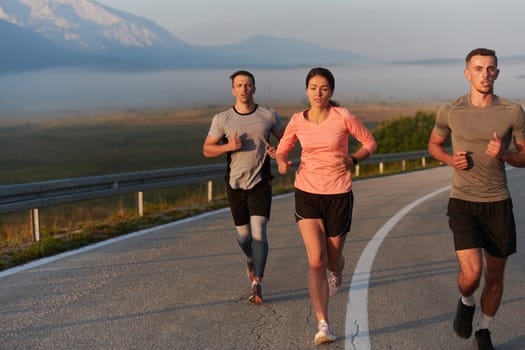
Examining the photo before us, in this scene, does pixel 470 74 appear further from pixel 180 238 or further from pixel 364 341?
pixel 180 238

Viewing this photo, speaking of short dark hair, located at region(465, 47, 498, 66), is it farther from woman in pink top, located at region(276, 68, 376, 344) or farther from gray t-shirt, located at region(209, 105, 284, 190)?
gray t-shirt, located at region(209, 105, 284, 190)

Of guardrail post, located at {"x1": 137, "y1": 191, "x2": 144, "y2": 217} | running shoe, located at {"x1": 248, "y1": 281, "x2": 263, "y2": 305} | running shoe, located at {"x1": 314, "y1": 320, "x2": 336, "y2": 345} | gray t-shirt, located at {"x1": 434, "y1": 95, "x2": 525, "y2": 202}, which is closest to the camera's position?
gray t-shirt, located at {"x1": 434, "y1": 95, "x2": 525, "y2": 202}

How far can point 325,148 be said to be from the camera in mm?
5809

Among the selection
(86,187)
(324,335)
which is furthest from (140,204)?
(324,335)

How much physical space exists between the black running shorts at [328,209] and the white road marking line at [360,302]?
2.52ft

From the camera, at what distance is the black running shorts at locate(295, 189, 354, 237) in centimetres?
585

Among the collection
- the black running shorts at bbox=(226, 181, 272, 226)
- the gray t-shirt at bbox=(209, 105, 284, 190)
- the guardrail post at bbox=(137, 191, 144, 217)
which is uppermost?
the gray t-shirt at bbox=(209, 105, 284, 190)

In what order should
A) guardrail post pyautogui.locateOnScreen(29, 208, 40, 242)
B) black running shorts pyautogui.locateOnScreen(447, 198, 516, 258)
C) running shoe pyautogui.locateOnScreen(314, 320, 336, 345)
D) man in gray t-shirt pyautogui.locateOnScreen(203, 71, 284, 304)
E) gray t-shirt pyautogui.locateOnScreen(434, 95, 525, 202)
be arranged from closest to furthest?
gray t-shirt pyautogui.locateOnScreen(434, 95, 525, 202) → black running shorts pyautogui.locateOnScreen(447, 198, 516, 258) → running shoe pyautogui.locateOnScreen(314, 320, 336, 345) → man in gray t-shirt pyautogui.locateOnScreen(203, 71, 284, 304) → guardrail post pyautogui.locateOnScreen(29, 208, 40, 242)

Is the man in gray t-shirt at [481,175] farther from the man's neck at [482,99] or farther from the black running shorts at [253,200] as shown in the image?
the black running shorts at [253,200]

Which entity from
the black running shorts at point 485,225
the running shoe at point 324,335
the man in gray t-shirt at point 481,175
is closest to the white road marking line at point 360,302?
the running shoe at point 324,335

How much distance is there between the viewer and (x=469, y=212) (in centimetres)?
532

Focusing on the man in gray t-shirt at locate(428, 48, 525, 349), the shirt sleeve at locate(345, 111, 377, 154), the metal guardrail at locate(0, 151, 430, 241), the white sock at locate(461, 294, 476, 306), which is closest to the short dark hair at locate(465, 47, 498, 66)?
the man in gray t-shirt at locate(428, 48, 525, 349)

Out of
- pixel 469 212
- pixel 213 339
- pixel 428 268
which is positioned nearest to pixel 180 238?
pixel 428 268

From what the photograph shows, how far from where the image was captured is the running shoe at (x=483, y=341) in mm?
5324
